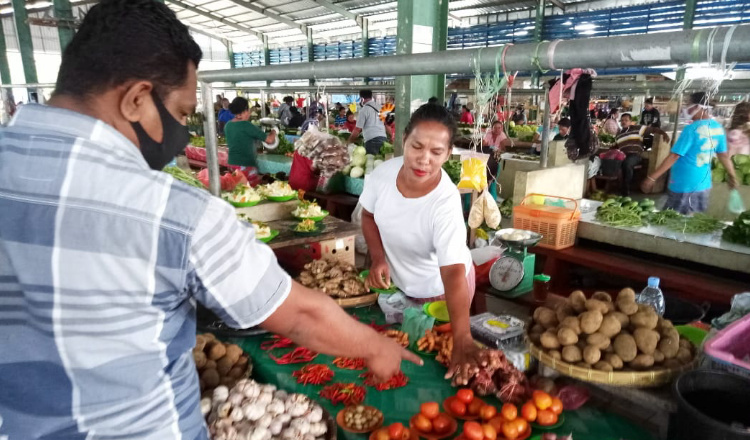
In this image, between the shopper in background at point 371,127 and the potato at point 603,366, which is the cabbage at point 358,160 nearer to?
the shopper in background at point 371,127

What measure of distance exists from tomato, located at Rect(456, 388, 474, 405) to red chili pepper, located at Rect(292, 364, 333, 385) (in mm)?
536

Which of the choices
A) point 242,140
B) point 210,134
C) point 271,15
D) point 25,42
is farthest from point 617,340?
point 271,15

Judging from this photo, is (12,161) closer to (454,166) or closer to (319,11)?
(454,166)

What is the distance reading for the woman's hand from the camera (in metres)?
2.54

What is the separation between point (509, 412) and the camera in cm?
159

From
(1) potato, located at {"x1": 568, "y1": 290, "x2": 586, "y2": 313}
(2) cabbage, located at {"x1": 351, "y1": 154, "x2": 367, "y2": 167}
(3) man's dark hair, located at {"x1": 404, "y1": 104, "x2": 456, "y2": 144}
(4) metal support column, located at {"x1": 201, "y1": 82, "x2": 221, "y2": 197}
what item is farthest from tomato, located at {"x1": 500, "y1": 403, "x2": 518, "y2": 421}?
(2) cabbage, located at {"x1": 351, "y1": 154, "x2": 367, "y2": 167}

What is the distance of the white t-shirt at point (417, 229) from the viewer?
7.16 feet

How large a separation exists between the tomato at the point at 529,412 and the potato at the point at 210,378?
3.83 ft

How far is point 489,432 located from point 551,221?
3197mm

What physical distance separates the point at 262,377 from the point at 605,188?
8501mm

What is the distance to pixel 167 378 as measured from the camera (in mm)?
1059

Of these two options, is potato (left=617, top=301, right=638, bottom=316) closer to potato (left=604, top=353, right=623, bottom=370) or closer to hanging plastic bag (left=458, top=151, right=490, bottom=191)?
potato (left=604, top=353, right=623, bottom=370)

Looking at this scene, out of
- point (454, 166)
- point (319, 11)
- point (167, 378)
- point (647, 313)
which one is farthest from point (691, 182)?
point (319, 11)

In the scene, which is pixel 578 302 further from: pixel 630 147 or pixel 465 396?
pixel 630 147
